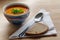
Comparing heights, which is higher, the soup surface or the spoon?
the soup surface

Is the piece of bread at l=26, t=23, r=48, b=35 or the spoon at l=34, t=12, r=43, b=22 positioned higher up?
the spoon at l=34, t=12, r=43, b=22

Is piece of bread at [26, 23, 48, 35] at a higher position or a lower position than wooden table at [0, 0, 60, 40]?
lower

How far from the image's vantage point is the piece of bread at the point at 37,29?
683 mm

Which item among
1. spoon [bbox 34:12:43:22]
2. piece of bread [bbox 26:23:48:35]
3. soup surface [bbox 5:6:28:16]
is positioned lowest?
piece of bread [bbox 26:23:48:35]

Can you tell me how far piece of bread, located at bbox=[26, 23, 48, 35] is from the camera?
0.68 meters

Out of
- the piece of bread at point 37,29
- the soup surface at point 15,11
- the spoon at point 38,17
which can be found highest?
the soup surface at point 15,11

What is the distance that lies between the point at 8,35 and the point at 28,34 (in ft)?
0.29

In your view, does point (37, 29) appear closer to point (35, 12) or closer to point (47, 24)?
point (47, 24)

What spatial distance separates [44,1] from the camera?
969mm

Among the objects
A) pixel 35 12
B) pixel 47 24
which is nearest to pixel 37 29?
pixel 47 24

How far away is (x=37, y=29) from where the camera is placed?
701mm

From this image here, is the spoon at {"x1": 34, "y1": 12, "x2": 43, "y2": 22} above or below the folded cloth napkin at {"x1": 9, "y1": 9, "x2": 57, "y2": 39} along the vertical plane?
above

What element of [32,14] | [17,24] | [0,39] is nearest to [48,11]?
[32,14]

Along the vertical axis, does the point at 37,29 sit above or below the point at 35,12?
below
